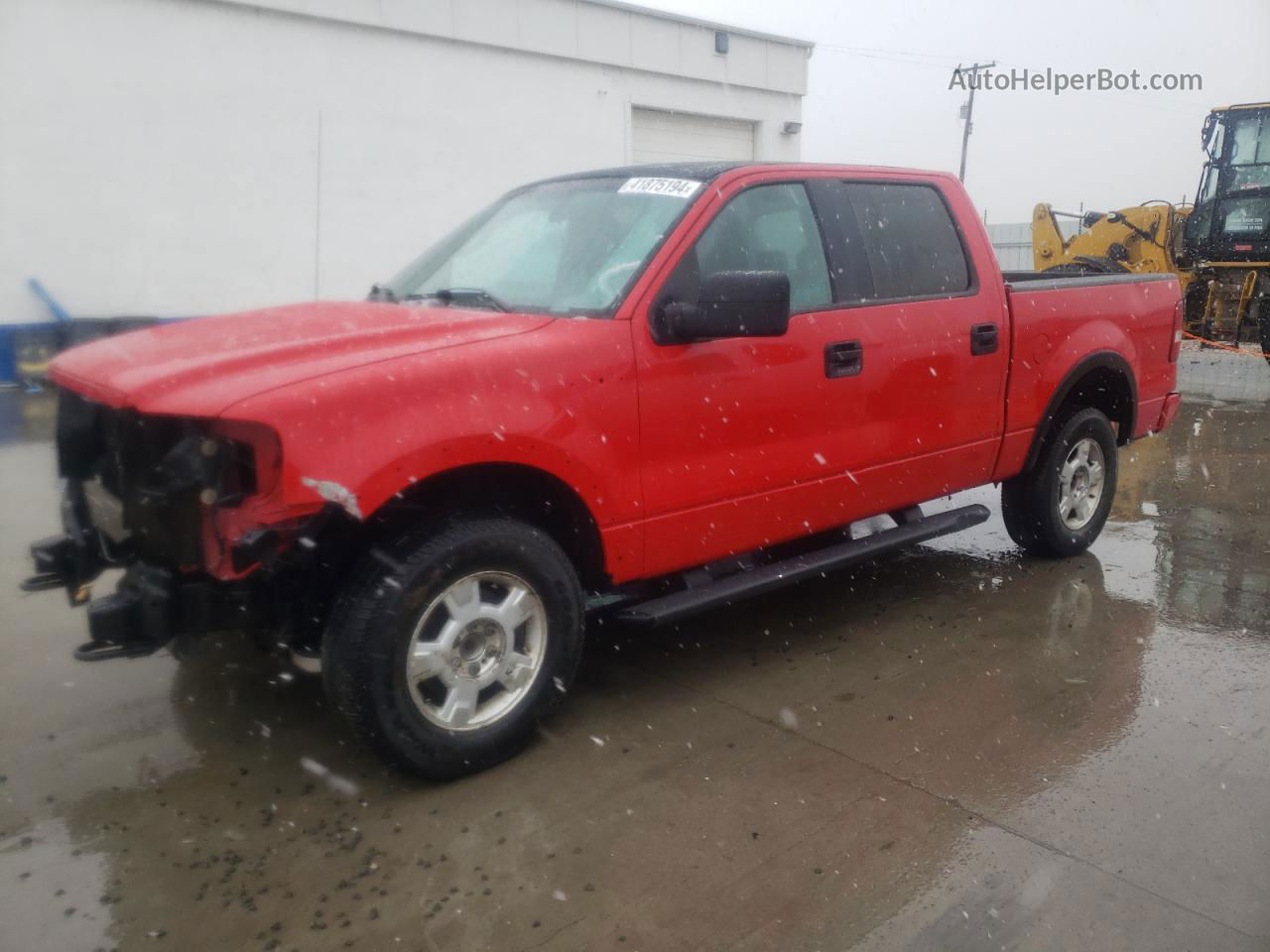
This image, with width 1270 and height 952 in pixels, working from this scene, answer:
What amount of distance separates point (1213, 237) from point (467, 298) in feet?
50.6

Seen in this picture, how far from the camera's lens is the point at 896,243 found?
4.48 meters

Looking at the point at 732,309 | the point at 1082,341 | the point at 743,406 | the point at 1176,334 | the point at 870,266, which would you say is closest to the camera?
the point at 732,309

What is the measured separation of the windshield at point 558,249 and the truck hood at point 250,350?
20 centimetres

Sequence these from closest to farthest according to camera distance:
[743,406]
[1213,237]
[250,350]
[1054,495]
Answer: [250,350]
[743,406]
[1054,495]
[1213,237]

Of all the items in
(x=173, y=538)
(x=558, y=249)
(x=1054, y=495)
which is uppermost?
(x=558, y=249)

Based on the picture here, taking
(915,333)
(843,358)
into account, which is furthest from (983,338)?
(843,358)

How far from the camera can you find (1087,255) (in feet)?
55.8

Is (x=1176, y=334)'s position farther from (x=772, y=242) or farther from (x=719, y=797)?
(x=719, y=797)

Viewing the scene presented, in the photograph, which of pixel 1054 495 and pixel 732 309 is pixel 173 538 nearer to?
pixel 732 309

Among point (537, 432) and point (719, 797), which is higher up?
point (537, 432)

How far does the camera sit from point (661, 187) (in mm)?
3902

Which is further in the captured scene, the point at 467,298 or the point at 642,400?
the point at 467,298

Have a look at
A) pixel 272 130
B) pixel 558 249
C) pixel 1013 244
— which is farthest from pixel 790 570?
pixel 1013 244

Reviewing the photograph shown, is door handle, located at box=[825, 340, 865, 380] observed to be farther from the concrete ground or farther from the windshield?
the concrete ground
